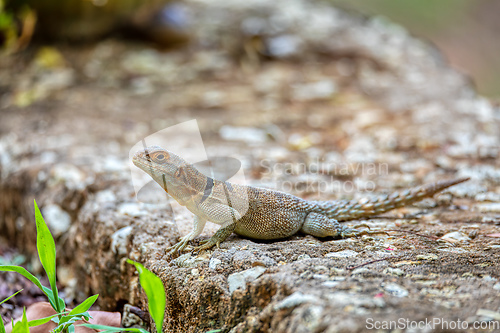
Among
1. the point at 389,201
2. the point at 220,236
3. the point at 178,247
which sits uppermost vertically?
the point at 389,201

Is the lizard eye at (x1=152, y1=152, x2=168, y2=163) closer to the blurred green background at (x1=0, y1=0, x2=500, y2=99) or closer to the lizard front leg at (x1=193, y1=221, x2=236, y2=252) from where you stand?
the lizard front leg at (x1=193, y1=221, x2=236, y2=252)

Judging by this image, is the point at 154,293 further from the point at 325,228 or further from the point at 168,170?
the point at 325,228

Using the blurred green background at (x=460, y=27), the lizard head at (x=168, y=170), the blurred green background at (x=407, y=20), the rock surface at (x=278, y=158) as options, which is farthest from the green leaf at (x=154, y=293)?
the blurred green background at (x=460, y=27)

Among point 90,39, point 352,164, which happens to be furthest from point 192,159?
point 90,39

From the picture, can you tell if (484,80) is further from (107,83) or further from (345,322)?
(345,322)

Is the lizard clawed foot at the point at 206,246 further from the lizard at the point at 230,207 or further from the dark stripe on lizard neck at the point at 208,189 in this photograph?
the dark stripe on lizard neck at the point at 208,189

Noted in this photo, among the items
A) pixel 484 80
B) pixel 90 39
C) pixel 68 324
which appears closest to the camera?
pixel 68 324

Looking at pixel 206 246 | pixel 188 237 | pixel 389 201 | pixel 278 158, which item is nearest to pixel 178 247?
pixel 188 237
